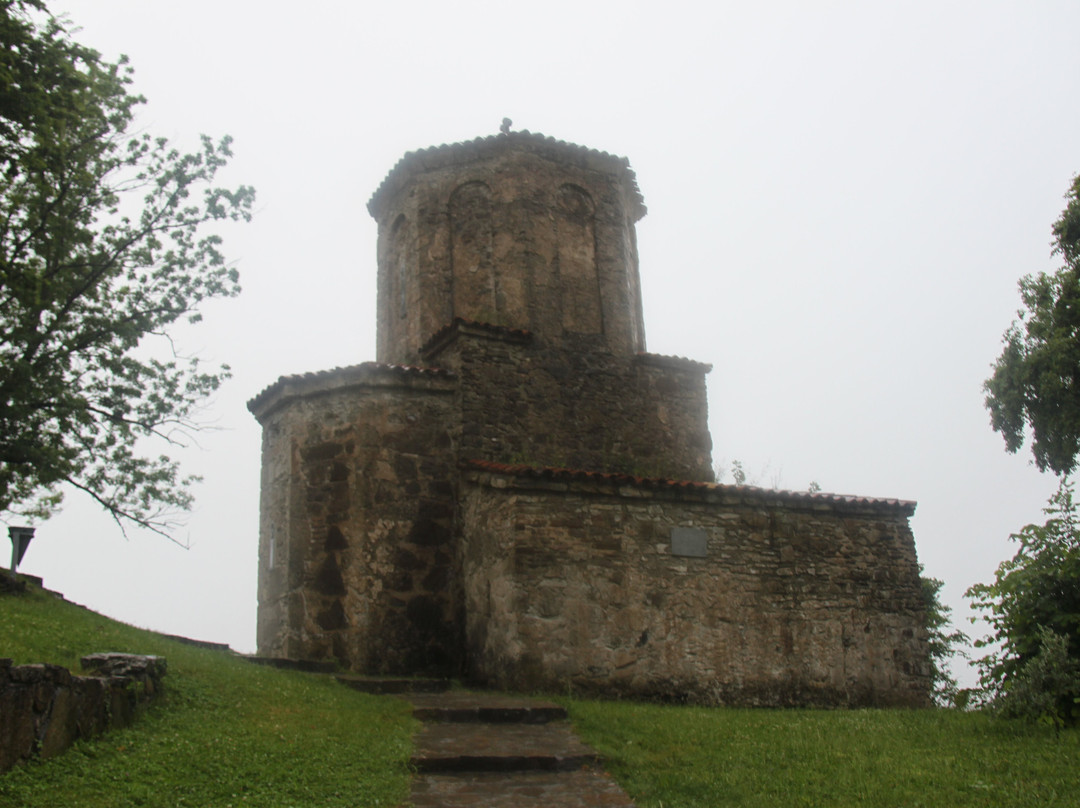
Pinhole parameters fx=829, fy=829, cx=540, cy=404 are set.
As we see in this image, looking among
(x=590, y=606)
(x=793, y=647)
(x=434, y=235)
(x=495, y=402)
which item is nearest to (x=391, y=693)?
(x=590, y=606)

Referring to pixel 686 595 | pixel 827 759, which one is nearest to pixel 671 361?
pixel 686 595

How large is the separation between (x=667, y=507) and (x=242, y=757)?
6596 millimetres

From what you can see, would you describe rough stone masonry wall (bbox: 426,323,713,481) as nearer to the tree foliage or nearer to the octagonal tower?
the octagonal tower

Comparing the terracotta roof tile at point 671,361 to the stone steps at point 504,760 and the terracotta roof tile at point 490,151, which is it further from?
the stone steps at point 504,760

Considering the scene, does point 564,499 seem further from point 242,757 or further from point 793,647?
point 242,757

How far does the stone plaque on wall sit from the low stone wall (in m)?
6.66

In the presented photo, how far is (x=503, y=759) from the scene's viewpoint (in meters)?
7.16

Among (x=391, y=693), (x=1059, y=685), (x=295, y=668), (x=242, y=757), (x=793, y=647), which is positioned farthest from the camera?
(x=793, y=647)

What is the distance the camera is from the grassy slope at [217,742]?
546 centimetres

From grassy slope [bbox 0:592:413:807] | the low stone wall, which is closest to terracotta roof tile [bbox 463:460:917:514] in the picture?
grassy slope [bbox 0:592:413:807]

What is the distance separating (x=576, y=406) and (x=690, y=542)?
327 centimetres

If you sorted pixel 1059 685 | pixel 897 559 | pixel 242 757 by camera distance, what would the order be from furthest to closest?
pixel 897 559, pixel 1059 685, pixel 242 757

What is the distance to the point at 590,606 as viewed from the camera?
34.6 feet

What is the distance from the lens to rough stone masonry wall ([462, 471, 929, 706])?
10422 millimetres
